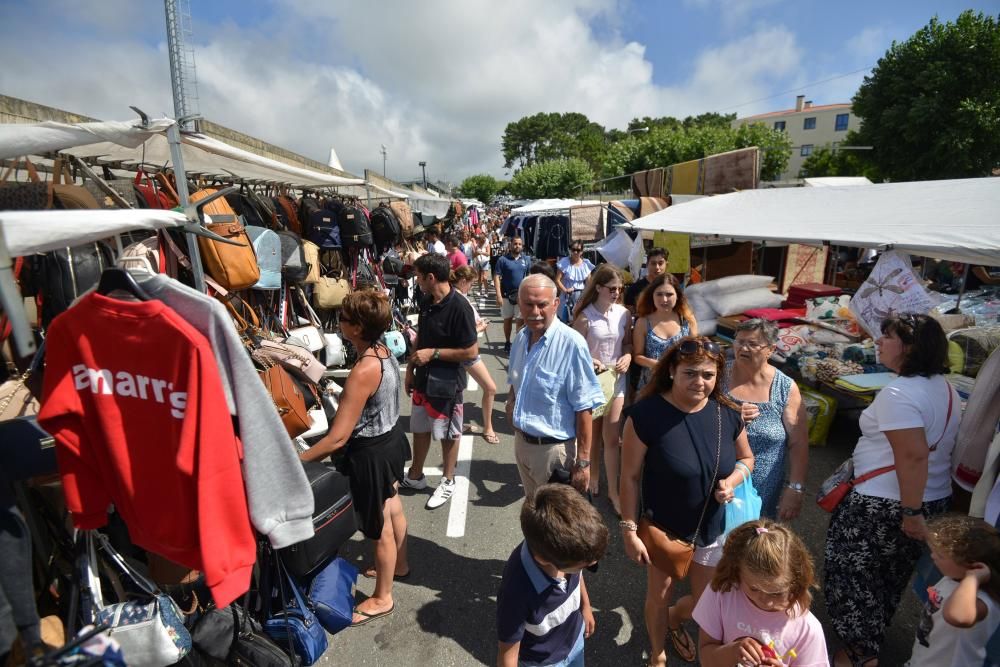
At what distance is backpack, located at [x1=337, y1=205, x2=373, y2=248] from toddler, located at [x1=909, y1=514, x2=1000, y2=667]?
581 cm

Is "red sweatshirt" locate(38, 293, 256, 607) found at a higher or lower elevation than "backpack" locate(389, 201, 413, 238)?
lower

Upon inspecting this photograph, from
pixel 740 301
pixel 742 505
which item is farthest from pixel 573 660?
pixel 740 301

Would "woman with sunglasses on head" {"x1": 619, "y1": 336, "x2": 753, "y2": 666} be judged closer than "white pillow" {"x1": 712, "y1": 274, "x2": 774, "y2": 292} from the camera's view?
Yes

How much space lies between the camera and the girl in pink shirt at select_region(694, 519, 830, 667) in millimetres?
1627

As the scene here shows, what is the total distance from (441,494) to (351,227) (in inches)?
145

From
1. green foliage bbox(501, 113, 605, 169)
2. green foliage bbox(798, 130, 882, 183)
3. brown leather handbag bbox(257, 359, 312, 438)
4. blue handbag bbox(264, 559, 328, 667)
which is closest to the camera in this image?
blue handbag bbox(264, 559, 328, 667)

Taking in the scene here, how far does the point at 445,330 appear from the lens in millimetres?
3762

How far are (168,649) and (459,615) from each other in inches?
61.8

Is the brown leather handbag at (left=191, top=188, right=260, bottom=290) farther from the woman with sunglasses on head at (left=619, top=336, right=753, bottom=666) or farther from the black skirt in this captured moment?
the woman with sunglasses on head at (left=619, top=336, right=753, bottom=666)

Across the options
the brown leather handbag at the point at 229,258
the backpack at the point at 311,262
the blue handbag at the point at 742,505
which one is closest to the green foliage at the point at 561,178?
the backpack at the point at 311,262

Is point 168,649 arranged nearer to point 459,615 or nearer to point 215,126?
point 459,615

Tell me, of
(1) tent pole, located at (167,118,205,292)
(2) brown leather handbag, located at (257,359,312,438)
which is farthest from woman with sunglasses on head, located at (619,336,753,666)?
(1) tent pole, located at (167,118,205,292)

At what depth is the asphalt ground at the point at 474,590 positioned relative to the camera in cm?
256

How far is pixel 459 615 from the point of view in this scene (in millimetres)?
2797
